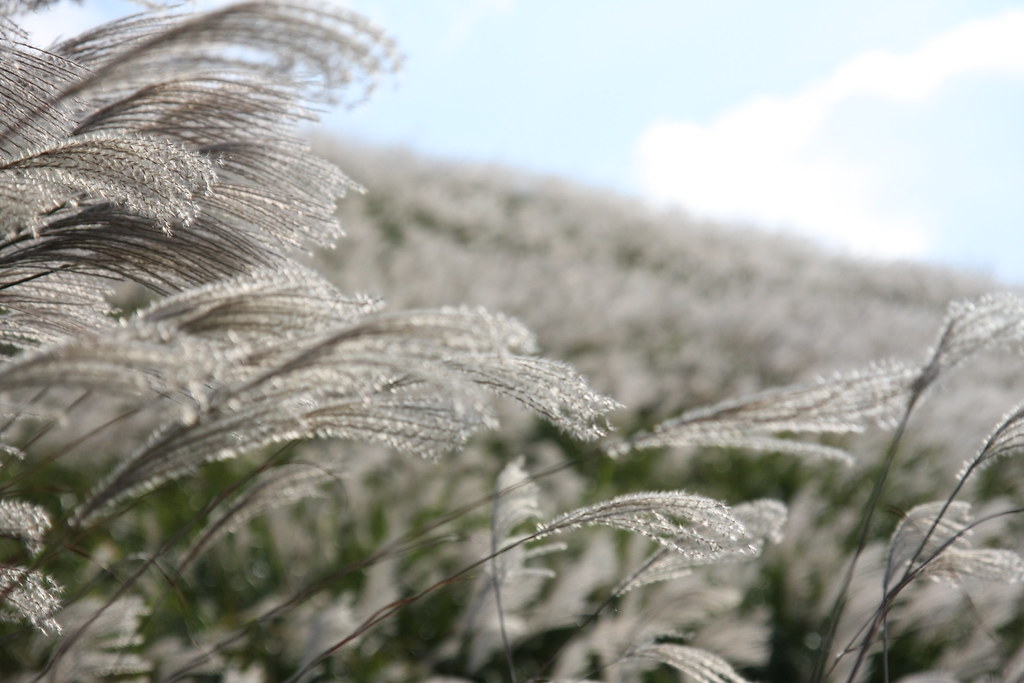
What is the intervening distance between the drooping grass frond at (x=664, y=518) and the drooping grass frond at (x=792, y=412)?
3.9 inches

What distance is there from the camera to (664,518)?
56.2 inches

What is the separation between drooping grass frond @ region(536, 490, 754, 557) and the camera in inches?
Answer: 53.7

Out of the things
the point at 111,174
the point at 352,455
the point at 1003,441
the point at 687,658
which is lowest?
the point at 352,455

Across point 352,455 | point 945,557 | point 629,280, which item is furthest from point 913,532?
point 629,280

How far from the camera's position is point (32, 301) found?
1.67m

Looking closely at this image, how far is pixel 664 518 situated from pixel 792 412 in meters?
0.28

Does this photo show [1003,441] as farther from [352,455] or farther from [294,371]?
[352,455]

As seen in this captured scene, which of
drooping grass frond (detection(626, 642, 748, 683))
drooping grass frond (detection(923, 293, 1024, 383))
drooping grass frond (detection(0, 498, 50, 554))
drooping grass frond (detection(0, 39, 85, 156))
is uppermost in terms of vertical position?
drooping grass frond (detection(0, 39, 85, 156))

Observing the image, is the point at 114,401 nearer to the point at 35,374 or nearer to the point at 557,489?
the point at 557,489

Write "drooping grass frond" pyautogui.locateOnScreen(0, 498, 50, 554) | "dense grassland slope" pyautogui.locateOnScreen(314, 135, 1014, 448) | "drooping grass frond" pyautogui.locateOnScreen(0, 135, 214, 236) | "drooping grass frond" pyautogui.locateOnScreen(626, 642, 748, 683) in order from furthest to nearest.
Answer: "dense grassland slope" pyautogui.locateOnScreen(314, 135, 1014, 448), "drooping grass frond" pyautogui.locateOnScreen(626, 642, 748, 683), "drooping grass frond" pyautogui.locateOnScreen(0, 498, 50, 554), "drooping grass frond" pyautogui.locateOnScreen(0, 135, 214, 236)

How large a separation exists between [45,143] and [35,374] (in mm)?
773

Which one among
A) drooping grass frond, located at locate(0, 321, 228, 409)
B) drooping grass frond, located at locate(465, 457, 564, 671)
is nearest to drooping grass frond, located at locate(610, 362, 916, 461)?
drooping grass frond, located at locate(465, 457, 564, 671)

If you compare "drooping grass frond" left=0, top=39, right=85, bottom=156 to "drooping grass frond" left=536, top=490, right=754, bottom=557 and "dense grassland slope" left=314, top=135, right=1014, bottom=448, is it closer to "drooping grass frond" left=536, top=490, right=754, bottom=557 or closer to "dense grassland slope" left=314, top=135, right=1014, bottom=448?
"drooping grass frond" left=536, top=490, right=754, bottom=557

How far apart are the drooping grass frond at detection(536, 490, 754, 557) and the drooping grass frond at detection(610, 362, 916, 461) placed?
99 millimetres
